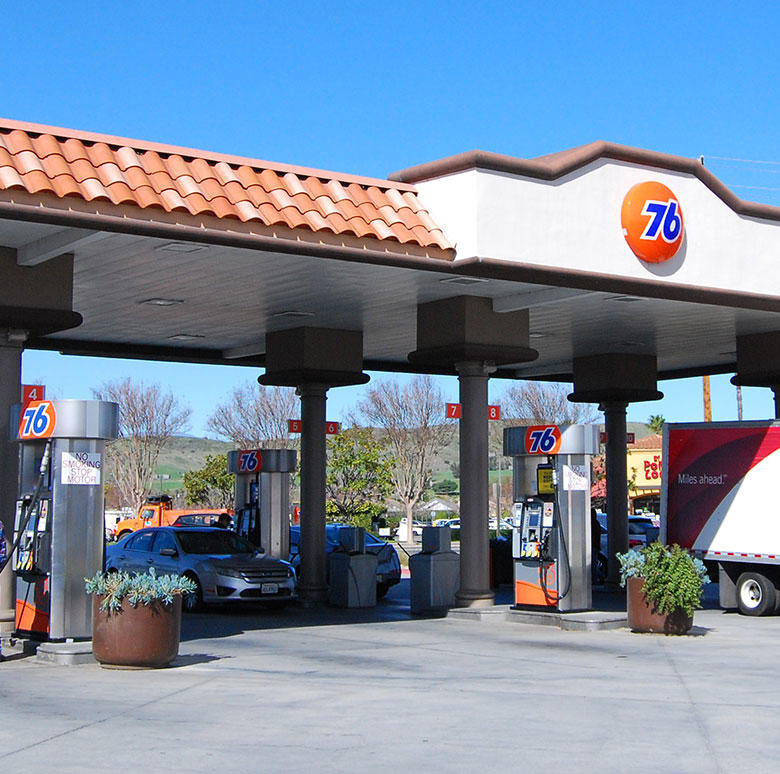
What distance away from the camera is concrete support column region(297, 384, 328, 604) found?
22453mm

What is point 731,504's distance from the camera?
21188 mm

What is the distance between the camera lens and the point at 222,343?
24.4 m

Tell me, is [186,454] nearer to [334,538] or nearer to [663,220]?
[334,538]

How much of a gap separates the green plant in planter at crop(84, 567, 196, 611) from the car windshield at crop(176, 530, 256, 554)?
8194 millimetres

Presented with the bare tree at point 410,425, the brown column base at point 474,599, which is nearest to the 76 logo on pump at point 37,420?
the brown column base at point 474,599

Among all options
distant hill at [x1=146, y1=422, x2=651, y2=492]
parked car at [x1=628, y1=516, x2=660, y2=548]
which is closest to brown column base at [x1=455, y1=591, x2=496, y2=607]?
parked car at [x1=628, y1=516, x2=660, y2=548]

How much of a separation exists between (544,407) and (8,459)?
171 feet

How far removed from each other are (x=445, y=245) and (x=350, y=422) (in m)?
50.5

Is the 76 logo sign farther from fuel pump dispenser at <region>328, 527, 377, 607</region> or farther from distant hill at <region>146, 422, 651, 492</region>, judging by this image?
distant hill at <region>146, 422, 651, 492</region>

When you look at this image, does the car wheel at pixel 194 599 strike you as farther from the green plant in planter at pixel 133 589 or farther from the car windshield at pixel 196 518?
the car windshield at pixel 196 518

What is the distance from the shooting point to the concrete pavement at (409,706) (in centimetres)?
873

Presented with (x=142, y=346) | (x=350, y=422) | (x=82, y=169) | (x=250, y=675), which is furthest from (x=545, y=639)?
(x=350, y=422)

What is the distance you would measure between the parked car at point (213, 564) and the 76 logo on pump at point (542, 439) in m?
5.02

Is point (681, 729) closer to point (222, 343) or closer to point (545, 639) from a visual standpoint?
point (545, 639)
